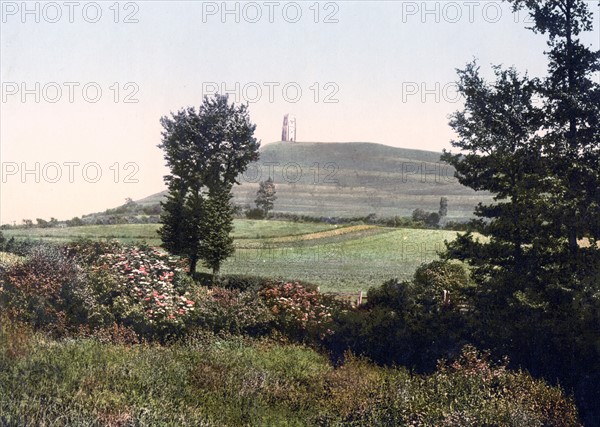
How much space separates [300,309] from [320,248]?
77.0 feet

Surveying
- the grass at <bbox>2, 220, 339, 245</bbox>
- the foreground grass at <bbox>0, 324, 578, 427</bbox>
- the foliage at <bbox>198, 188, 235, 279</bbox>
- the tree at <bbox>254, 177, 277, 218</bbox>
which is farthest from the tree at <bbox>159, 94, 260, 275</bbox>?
the tree at <bbox>254, 177, 277, 218</bbox>

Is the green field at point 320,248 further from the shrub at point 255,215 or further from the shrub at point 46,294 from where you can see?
the shrub at point 46,294

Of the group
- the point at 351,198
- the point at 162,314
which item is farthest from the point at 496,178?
the point at 351,198

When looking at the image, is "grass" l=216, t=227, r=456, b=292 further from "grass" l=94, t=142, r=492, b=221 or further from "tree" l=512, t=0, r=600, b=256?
"grass" l=94, t=142, r=492, b=221

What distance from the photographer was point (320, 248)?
4138 cm

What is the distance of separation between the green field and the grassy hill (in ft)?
87.3

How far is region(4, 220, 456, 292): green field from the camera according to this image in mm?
32750

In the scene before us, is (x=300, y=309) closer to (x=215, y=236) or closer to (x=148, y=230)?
(x=215, y=236)

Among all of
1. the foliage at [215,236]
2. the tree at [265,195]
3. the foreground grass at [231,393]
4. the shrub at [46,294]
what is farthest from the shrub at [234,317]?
the tree at [265,195]

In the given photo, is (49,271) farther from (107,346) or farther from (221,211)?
(221,211)

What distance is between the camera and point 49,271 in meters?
18.0

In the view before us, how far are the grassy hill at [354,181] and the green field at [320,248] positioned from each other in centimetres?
2660

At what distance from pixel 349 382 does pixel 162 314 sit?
22.9 ft

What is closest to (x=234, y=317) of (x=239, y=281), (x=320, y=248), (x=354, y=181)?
(x=239, y=281)
